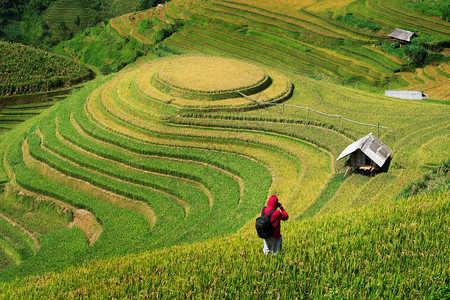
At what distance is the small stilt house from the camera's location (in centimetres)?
1795

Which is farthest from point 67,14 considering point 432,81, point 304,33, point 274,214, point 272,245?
point 274,214

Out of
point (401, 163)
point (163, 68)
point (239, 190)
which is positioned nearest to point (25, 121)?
A: point (163, 68)

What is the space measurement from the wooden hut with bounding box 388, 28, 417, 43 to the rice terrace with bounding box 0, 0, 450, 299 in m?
0.20

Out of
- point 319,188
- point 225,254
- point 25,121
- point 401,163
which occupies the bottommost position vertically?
point 25,121

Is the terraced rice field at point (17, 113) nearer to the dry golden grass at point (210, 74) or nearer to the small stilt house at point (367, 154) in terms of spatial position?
the dry golden grass at point (210, 74)

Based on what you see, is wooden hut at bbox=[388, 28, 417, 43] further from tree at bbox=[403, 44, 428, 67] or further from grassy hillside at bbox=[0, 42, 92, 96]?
grassy hillside at bbox=[0, 42, 92, 96]

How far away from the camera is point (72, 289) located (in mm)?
8664

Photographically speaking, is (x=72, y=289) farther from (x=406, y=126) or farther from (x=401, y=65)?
(x=401, y=65)

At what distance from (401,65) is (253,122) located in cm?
2339

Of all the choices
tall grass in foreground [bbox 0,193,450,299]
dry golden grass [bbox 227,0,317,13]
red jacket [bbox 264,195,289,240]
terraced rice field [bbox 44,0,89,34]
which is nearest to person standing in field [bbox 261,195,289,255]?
red jacket [bbox 264,195,289,240]

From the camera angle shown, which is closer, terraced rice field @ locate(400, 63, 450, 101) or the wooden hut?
terraced rice field @ locate(400, 63, 450, 101)

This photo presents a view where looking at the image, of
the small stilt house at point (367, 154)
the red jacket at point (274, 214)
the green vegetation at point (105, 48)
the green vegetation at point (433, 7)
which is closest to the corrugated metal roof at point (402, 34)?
the green vegetation at point (433, 7)

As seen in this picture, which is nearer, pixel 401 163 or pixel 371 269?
pixel 371 269

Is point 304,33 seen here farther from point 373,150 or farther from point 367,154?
point 367,154
